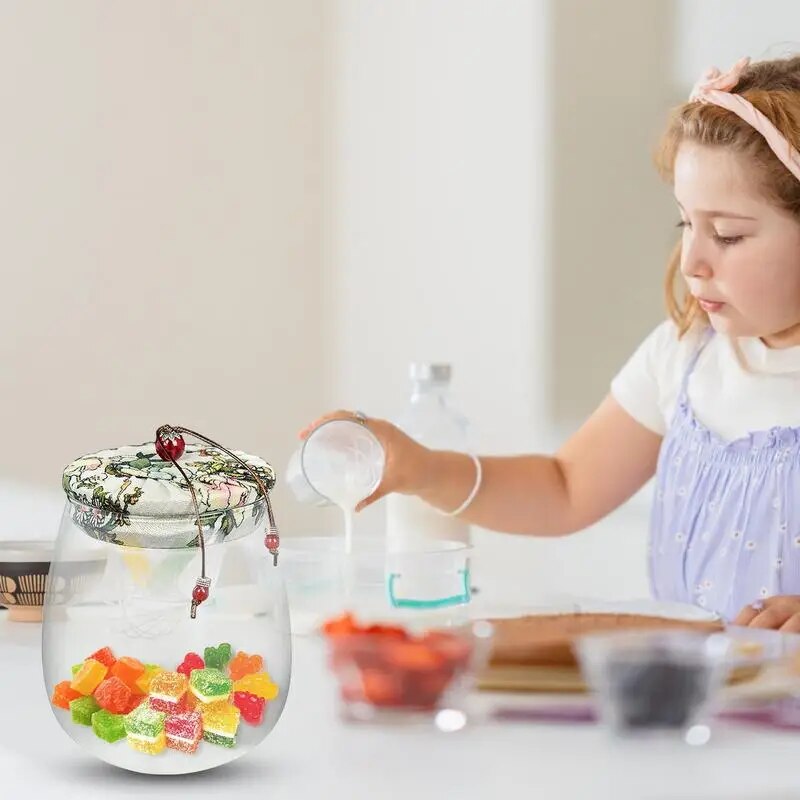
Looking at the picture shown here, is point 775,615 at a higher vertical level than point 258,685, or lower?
lower

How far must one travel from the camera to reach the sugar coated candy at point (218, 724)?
0.74 metres

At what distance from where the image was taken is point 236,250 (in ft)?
8.52

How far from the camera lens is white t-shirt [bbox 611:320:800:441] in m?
1.54

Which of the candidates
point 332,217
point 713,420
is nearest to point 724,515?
point 713,420

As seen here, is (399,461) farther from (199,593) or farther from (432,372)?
(199,593)

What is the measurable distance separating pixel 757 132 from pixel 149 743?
3.10 ft

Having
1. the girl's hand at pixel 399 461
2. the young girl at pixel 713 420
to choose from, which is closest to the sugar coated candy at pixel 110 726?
the young girl at pixel 713 420

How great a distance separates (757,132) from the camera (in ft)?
4.55

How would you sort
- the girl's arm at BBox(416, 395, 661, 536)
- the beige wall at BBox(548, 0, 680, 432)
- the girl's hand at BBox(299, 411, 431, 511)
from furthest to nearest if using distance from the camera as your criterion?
the beige wall at BBox(548, 0, 680, 432) < the girl's arm at BBox(416, 395, 661, 536) < the girl's hand at BBox(299, 411, 431, 511)

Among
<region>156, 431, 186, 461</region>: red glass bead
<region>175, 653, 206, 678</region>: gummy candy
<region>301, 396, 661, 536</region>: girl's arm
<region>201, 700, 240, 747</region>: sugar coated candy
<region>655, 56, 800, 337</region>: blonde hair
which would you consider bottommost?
<region>301, 396, 661, 536</region>: girl's arm

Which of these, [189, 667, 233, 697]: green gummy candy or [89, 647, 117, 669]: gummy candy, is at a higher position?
[89, 647, 117, 669]: gummy candy

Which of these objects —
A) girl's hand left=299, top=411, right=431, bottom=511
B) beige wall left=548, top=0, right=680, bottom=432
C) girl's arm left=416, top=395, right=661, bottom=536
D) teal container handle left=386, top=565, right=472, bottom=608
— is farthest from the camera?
beige wall left=548, top=0, right=680, bottom=432

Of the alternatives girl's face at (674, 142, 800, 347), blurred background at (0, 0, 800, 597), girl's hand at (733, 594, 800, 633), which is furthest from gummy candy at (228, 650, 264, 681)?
blurred background at (0, 0, 800, 597)

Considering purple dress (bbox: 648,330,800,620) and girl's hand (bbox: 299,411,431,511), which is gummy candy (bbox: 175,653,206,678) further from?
purple dress (bbox: 648,330,800,620)
